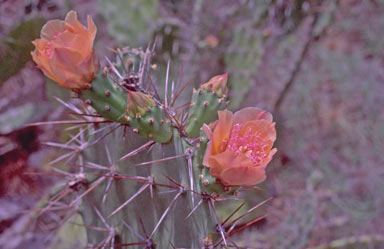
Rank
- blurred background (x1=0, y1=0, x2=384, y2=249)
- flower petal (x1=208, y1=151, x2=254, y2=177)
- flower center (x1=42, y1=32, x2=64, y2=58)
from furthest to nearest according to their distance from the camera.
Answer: blurred background (x1=0, y1=0, x2=384, y2=249)
flower center (x1=42, y1=32, x2=64, y2=58)
flower petal (x1=208, y1=151, x2=254, y2=177)

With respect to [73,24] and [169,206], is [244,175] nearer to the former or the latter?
[169,206]

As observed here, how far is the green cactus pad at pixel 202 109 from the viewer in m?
0.84

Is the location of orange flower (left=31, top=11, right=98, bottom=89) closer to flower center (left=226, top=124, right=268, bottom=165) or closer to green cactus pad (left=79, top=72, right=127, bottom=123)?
green cactus pad (left=79, top=72, right=127, bottom=123)

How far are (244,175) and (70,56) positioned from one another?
39 centimetres

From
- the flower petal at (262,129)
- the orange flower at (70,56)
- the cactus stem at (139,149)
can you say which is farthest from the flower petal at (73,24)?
the flower petal at (262,129)

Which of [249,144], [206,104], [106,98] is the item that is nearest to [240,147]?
[249,144]

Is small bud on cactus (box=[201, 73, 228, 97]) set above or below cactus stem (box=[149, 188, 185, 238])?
above

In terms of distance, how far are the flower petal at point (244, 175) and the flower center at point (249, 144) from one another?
4cm

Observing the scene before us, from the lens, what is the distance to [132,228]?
922mm

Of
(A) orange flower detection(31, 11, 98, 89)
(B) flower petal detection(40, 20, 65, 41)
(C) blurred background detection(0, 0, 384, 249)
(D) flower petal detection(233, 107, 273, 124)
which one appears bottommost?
(C) blurred background detection(0, 0, 384, 249)

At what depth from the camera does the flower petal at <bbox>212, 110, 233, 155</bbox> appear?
2.19ft

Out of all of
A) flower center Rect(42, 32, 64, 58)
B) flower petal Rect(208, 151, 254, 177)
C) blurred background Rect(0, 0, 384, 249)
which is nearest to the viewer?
flower petal Rect(208, 151, 254, 177)

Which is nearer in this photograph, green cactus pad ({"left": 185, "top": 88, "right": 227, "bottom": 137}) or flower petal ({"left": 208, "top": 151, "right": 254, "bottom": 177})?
flower petal ({"left": 208, "top": 151, "right": 254, "bottom": 177})

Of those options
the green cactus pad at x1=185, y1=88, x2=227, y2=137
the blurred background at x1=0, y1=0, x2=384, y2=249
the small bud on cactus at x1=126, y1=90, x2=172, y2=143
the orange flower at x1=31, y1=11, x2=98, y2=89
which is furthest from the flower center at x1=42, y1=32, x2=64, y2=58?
the blurred background at x1=0, y1=0, x2=384, y2=249
